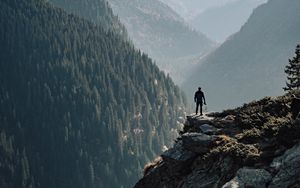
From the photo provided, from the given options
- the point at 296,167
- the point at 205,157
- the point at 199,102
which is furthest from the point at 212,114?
the point at 296,167

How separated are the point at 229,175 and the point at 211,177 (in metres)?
1.81

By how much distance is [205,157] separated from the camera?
29.9m

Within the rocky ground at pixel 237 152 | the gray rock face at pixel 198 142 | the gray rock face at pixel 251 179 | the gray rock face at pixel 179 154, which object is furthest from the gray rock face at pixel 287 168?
the gray rock face at pixel 179 154

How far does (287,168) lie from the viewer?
79.6 ft

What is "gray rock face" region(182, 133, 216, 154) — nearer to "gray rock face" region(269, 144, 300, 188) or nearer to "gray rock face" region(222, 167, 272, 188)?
"gray rock face" region(222, 167, 272, 188)

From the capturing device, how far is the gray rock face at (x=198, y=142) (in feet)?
103

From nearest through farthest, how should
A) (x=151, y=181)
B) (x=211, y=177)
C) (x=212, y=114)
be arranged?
(x=211, y=177)
(x=151, y=181)
(x=212, y=114)

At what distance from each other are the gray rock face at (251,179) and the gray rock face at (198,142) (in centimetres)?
597

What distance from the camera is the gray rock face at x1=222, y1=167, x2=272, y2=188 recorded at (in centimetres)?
2419

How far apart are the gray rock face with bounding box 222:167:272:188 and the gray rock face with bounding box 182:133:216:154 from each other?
19.6 feet

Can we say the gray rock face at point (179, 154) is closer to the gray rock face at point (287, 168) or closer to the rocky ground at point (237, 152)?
the rocky ground at point (237, 152)

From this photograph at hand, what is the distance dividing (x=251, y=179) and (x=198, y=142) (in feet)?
24.5

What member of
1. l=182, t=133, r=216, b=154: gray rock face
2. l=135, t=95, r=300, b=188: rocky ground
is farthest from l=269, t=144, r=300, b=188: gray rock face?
l=182, t=133, r=216, b=154: gray rock face

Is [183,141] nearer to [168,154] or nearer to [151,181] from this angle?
[168,154]
